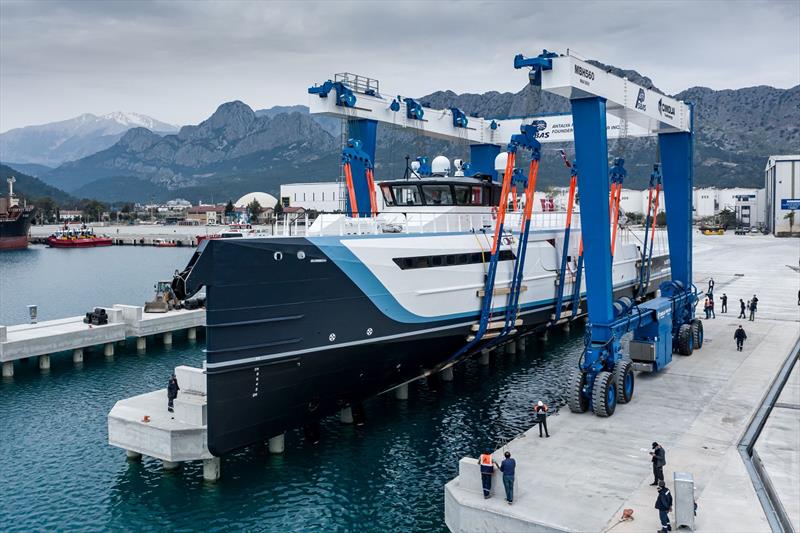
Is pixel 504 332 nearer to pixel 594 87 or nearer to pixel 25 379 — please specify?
pixel 594 87

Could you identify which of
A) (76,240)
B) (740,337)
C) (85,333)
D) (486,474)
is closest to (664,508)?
(486,474)

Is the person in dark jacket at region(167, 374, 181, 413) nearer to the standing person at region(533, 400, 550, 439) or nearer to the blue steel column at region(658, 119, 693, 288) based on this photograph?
the standing person at region(533, 400, 550, 439)

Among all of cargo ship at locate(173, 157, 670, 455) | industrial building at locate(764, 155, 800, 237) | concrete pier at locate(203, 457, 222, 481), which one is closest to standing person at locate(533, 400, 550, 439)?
cargo ship at locate(173, 157, 670, 455)

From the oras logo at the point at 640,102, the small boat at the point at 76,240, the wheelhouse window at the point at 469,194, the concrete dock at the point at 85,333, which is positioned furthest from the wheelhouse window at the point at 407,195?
the small boat at the point at 76,240

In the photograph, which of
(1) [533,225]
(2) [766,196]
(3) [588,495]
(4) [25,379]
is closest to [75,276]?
(4) [25,379]

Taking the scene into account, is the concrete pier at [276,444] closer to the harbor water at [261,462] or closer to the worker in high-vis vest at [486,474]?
the harbor water at [261,462]

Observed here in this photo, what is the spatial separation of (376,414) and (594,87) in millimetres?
14107

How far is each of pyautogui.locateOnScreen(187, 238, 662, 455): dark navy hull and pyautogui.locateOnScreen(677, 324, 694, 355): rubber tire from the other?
1386 cm

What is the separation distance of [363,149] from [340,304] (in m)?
14.4

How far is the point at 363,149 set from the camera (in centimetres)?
3306

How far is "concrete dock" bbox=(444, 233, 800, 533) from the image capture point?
13.9 m

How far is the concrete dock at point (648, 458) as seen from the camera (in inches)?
545

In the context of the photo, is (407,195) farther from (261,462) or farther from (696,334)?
(696,334)

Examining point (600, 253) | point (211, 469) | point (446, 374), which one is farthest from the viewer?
point (446, 374)
